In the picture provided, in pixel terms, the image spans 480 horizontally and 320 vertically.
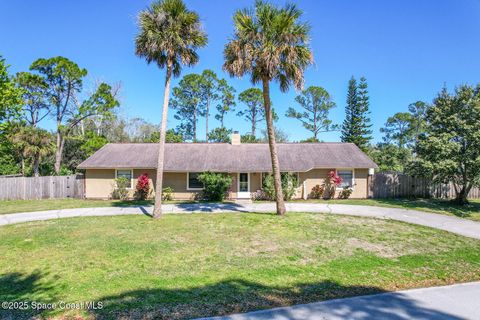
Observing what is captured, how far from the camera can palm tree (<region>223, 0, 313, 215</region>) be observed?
1212 centimetres

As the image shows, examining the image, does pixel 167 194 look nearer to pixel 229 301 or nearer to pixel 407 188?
pixel 229 301

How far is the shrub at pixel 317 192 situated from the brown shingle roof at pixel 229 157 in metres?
1.51

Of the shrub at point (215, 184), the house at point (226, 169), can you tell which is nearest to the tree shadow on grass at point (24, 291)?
the shrub at point (215, 184)

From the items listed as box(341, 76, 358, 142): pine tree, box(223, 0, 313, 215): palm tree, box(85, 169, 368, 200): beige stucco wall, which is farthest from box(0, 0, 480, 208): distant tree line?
box(341, 76, 358, 142): pine tree

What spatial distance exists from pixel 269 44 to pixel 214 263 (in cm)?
901

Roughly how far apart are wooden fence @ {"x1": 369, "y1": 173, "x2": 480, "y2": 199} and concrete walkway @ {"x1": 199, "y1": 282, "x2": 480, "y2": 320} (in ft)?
53.4

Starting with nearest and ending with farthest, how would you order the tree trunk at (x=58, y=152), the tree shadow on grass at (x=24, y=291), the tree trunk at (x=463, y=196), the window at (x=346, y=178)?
the tree shadow on grass at (x=24, y=291), the tree trunk at (x=463, y=196), the window at (x=346, y=178), the tree trunk at (x=58, y=152)

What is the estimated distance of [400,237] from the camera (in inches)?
394

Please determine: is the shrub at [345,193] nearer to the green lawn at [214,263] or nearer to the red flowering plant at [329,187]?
the red flowering plant at [329,187]

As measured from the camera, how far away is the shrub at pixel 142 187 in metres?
19.3

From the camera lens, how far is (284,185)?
19266mm

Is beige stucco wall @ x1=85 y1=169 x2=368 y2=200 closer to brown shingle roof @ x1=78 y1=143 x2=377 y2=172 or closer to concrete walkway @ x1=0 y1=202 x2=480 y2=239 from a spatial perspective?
brown shingle roof @ x1=78 y1=143 x2=377 y2=172

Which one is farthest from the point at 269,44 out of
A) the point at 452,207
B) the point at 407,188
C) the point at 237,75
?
the point at 407,188

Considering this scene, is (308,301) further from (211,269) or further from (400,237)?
(400,237)
